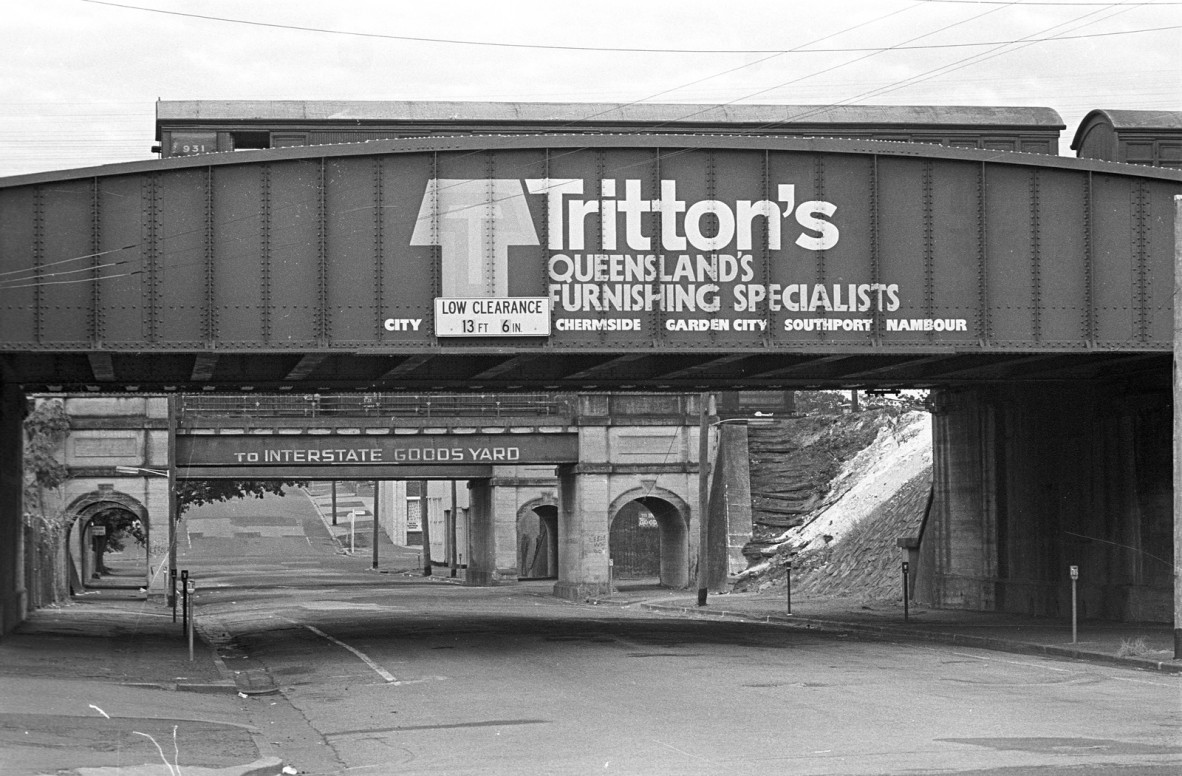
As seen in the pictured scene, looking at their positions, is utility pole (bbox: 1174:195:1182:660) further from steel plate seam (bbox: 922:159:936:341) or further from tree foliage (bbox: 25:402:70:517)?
tree foliage (bbox: 25:402:70:517)

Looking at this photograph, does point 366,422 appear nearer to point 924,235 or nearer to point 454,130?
point 454,130

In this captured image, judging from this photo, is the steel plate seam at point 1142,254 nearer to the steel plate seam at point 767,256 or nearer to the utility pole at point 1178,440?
the utility pole at point 1178,440

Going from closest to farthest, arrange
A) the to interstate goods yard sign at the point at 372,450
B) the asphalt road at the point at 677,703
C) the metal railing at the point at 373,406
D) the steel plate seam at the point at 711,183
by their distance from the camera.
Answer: the asphalt road at the point at 677,703 → the steel plate seam at the point at 711,183 → the to interstate goods yard sign at the point at 372,450 → the metal railing at the point at 373,406

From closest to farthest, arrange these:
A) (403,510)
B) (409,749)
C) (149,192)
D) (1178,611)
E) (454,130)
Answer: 1. (409,749)
2. (1178,611)
3. (149,192)
4. (454,130)
5. (403,510)

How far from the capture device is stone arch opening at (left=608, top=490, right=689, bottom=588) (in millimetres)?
52375

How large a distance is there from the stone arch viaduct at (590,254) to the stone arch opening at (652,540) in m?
26.7

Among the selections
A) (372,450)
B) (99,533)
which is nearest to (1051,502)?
(372,450)

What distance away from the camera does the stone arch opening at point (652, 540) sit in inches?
2062

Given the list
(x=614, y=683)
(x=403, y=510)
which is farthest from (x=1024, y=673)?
(x=403, y=510)

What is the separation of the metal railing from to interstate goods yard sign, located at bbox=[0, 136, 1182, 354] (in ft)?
90.4

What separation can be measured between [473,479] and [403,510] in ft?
197

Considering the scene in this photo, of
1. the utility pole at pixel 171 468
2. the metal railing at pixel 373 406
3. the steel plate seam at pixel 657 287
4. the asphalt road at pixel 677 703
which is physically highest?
the steel plate seam at pixel 657 287

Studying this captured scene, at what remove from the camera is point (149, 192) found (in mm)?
22844

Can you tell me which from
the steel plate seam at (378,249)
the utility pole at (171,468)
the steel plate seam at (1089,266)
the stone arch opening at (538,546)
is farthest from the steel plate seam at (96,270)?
the stone arch opening at (538,546)
